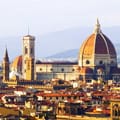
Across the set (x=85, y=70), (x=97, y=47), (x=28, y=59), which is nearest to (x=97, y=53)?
(x=97, y=47)

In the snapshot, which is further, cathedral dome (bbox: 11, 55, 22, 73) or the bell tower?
cathedral dome (bbox: 11, 55, 22, 73)

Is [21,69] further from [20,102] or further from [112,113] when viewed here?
[112,113]

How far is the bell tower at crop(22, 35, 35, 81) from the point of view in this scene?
146 metres

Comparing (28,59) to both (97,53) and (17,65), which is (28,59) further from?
(17,65)

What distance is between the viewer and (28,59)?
488 ft

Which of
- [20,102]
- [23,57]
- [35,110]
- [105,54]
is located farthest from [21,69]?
[35,110]

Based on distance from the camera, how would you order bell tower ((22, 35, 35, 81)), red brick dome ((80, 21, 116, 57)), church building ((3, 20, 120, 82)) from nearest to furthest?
bell tower ((22, 35, 35, 81))
church building ((3, 20, 120, 82))
red brick dome ((80, 21, 116, 57))

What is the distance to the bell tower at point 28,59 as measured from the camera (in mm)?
145875

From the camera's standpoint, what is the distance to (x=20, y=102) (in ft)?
276

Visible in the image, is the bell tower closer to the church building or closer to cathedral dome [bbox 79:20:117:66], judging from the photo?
the church building

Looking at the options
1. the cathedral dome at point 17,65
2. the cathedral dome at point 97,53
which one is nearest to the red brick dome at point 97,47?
the cathedral dome at point 97,53

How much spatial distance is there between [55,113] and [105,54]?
88.5m

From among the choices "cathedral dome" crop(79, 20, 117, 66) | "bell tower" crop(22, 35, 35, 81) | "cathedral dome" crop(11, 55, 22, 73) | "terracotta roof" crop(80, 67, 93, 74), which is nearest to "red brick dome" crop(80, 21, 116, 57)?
"cathedral dome" crop(79, 20, 117, 66)

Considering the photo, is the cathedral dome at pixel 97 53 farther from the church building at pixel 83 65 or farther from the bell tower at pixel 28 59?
the bell tower at pixel 28 59
